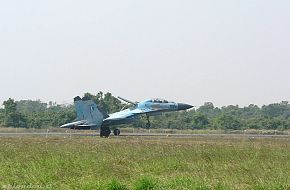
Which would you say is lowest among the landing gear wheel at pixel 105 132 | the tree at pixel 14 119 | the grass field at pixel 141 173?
the grass field at pixel 141 173

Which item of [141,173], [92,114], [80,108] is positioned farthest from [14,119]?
[141,173]

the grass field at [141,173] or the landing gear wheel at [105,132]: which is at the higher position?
the landing gear wheel at [105,132]

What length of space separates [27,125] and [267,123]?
42.4 metres

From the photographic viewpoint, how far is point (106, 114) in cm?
5606

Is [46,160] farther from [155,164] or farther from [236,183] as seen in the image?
[236,183]

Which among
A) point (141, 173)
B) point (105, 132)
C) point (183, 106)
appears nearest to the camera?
point (141, 173)

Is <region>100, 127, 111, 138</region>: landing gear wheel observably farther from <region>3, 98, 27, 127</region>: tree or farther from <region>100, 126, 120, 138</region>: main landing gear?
<region>3, 98, 27, 127</region>: tree

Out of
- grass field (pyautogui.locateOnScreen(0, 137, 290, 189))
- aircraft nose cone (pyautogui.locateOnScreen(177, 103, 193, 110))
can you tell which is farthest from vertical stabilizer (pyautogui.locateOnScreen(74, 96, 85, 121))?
grass field (pyautogui.locateOnScreen(0, 137, 290, 189))

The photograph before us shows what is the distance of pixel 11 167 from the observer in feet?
60.8

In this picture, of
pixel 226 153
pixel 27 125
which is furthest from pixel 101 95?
pixel 226 153

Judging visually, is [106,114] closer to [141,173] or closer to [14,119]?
[141,173]

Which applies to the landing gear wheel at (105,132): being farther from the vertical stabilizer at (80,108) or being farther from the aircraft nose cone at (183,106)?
the aircraft nose cone at (183,106)

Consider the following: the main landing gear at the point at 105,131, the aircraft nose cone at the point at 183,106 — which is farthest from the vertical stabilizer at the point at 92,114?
the aircraft nose cone at the point at 183,106

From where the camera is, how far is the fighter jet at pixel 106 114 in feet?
180
